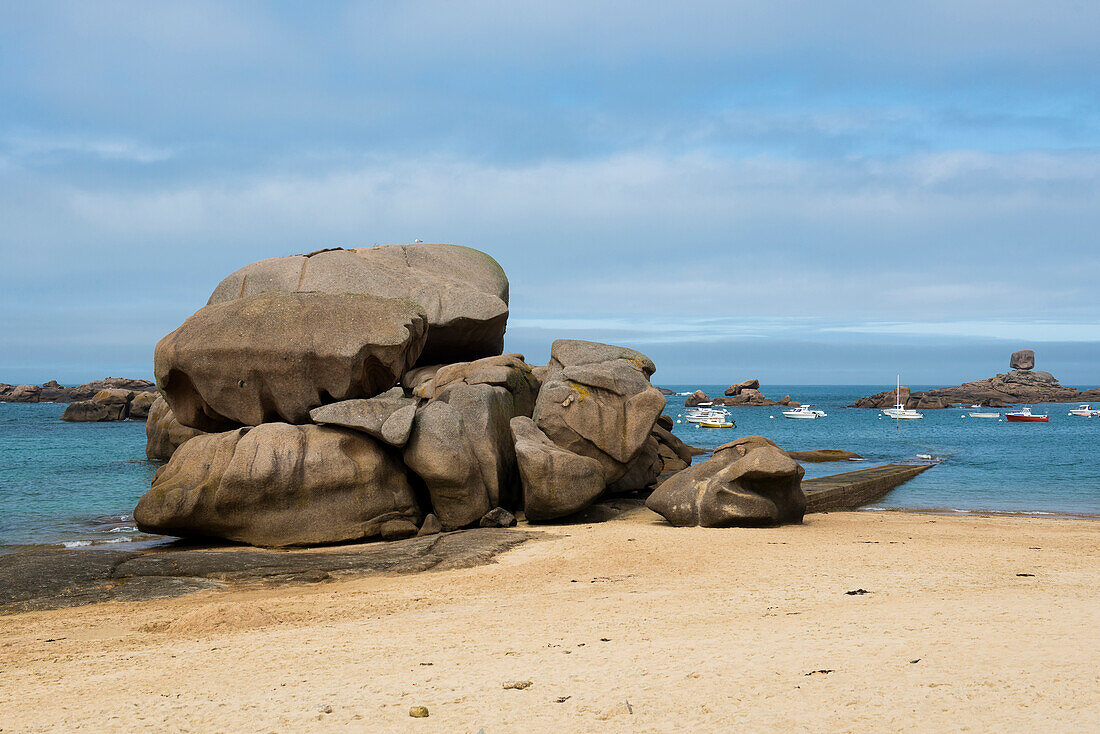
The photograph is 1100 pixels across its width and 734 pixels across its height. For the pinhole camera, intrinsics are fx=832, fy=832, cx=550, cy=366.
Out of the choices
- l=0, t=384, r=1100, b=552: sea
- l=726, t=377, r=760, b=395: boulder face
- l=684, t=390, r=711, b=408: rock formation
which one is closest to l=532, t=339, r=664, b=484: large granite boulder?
l=0, t=384, r=1100, b=552: sea

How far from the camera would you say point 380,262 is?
68.3 ft

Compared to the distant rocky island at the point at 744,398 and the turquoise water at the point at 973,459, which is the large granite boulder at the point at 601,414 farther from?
the distant rocky island at the point at 744,398

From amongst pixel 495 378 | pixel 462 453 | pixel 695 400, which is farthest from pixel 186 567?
pixel 695 400

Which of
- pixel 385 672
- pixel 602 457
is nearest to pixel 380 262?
pixel 602 457

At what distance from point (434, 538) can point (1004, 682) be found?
9948mm

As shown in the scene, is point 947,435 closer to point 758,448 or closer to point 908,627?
point 758,448

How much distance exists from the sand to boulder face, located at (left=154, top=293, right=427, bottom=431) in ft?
19.2

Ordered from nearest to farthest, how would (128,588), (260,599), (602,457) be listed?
(260,599) → (128,588) → (602,457)

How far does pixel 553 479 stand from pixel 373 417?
3.48 metres

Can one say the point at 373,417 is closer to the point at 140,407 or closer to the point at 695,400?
the point at 140,407

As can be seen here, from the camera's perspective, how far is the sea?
19859 mm

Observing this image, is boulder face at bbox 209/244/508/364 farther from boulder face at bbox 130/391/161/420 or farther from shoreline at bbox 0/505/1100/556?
boulder face at bbox 130/391/161/420

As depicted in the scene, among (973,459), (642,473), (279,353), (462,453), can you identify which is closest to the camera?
(462,453)

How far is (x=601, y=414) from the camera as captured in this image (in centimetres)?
1673
